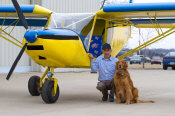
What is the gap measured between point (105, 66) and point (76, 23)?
1347mm

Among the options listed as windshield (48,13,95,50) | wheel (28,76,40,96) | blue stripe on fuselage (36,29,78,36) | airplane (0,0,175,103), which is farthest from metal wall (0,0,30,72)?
blue stripe on fuselage (36,29,78,36)

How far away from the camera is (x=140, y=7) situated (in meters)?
9.33

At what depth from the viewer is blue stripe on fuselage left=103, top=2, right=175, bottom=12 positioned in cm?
916

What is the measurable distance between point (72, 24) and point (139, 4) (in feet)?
6.24

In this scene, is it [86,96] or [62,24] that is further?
[86,96]

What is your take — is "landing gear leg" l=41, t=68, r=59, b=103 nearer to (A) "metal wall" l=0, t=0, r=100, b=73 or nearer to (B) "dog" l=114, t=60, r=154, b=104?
(B) "dog" l=114, t=60, r=154, b=104

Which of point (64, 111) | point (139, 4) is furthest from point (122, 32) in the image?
point (64, 111)

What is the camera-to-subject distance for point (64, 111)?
735 centimetres

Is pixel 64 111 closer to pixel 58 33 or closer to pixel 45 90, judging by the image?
pixel 45 90

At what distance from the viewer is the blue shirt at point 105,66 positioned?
884 cm

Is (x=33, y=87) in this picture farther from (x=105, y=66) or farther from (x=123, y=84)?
(x=123, y=84)

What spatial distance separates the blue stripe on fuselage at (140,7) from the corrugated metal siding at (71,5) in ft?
42.8

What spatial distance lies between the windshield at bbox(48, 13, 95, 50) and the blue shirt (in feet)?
1.67

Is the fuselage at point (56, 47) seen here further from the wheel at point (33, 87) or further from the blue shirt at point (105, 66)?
the wheel at point (33, 87)
